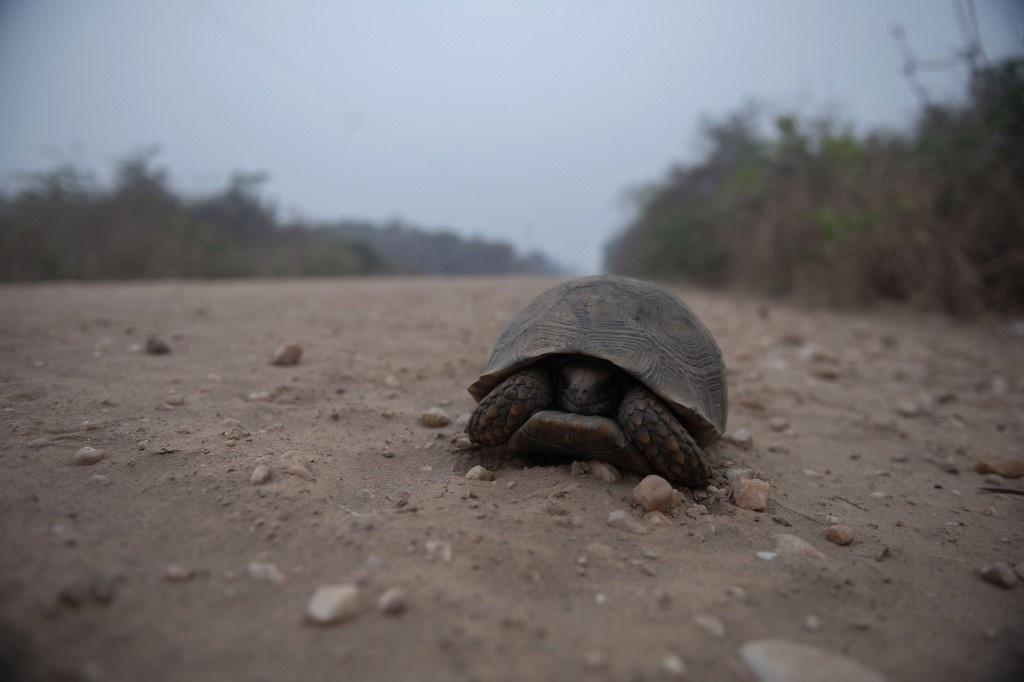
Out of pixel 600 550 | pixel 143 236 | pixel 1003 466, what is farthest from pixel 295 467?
pixel 143 236

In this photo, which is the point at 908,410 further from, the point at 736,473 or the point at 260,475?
the point at 260,475

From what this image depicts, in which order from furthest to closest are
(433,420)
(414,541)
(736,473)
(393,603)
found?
(433,420), (736,473), (414,541), (393,603)

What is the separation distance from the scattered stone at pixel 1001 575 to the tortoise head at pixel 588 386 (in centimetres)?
139

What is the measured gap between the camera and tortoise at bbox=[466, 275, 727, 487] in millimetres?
2350

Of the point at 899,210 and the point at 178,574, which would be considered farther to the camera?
the point at 899,210

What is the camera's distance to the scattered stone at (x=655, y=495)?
2.17 meters

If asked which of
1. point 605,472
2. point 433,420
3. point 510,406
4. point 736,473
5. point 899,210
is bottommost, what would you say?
point 736,473

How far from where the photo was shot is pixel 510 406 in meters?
2.48

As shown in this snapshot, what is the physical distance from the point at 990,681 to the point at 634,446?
4.06ft

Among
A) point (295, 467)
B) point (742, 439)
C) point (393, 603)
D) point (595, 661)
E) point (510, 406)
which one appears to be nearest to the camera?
point (595, 661)

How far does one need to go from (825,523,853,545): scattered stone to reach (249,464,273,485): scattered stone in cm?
209

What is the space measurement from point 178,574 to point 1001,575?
8.29ft

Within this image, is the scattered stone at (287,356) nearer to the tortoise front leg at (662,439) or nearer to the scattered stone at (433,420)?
the scattered stone at (433,420)

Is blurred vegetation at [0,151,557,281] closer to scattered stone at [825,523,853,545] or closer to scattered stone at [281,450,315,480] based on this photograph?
scattered stone at [281,450,315,480]
